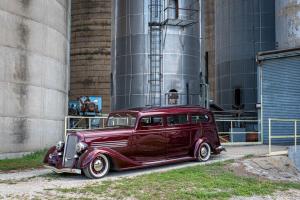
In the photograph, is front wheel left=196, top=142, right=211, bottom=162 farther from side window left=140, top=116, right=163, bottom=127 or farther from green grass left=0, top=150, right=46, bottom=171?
green grass left=0, top=150, right=46, bottom=171

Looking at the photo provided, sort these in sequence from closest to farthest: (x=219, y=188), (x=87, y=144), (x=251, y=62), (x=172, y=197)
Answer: (x=172, y=197)
(x=219, y=188)
(x=87, y=144)
(x=251, y=62)

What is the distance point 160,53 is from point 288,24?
7.37 m

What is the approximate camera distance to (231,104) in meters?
29.6

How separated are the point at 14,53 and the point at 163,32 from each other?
28.2ft

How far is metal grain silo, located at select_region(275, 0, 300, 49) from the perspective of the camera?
23109mm

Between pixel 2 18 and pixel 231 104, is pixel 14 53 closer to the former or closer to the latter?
pixel 2 18

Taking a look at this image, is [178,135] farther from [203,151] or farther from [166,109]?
[203,151]

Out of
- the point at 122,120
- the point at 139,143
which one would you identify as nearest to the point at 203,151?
the point at 139,143

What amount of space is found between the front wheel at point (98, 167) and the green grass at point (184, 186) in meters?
0.77

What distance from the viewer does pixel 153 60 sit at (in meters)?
22.0

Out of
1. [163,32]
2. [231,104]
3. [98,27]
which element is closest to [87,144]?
[163,32]

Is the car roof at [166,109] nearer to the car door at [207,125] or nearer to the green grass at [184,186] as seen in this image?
the car door at [207,125]

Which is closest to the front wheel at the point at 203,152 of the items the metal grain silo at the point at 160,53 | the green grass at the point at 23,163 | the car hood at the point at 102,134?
the car hood at the point at 102,134

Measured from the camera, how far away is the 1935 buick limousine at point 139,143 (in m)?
11.2
